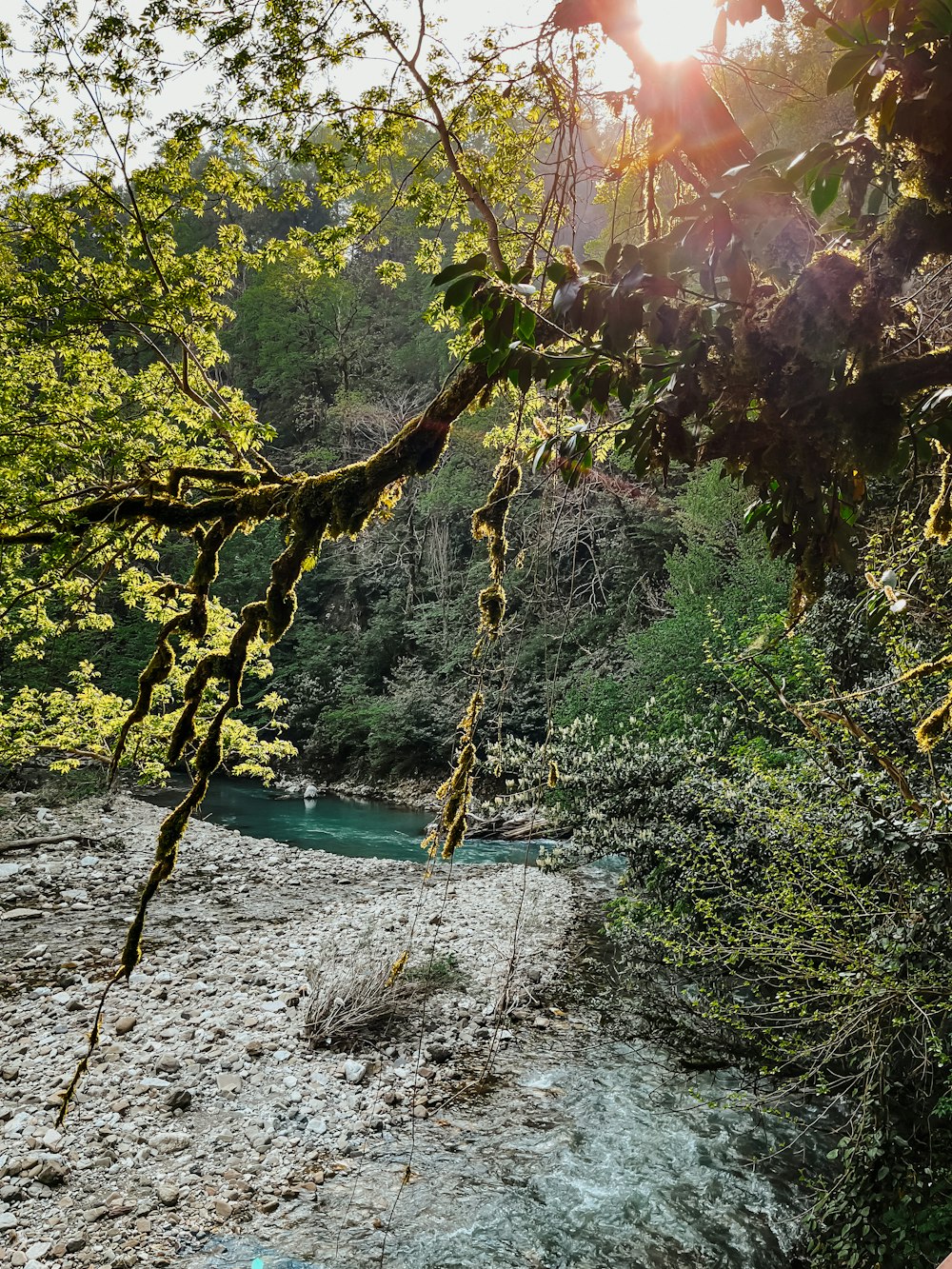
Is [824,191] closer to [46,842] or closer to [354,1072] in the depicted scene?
[354,1072]

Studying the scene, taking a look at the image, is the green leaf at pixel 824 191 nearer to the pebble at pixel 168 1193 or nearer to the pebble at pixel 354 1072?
the pebble at pixel 168 1193

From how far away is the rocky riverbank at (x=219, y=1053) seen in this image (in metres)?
3.54

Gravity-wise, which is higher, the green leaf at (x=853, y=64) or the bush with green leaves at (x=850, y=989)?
the green leaf at (x=853, y=64)

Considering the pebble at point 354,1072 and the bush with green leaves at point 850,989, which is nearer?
the bush with green leaves at point 850,989

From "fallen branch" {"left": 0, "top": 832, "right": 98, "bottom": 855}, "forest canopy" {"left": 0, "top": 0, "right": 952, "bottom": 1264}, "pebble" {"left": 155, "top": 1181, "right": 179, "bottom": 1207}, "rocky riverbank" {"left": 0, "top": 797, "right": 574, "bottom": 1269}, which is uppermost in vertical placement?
"forest canopy" {"left": 0, "top": 0, "right": 952, "bottom": 1264}

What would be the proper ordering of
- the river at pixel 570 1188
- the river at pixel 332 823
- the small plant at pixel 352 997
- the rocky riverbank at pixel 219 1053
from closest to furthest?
the river at pixel 570 1188 < the rocky riverbank at pixel 219 1053 < the small plant at pixel 352 997 < the river at pixel 332 823

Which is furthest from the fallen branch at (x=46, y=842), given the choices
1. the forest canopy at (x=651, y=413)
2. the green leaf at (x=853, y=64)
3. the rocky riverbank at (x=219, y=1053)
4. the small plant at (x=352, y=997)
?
the green leaf at (x=853, y=64)

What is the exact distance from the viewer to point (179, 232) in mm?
27141

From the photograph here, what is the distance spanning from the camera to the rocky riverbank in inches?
139

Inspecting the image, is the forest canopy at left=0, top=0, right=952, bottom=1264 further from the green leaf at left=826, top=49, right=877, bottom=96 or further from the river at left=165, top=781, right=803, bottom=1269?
the river at left=165, top=781, right=803, bottom=1269

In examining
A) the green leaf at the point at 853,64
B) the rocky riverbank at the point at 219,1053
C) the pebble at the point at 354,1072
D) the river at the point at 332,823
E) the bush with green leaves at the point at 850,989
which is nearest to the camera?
the green leaf at the point at 853,64

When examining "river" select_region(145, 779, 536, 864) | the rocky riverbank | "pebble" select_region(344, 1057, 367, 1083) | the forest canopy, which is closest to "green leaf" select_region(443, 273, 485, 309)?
the forest canopy

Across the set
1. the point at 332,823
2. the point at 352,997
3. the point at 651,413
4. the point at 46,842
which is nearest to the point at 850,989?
the point at 651,413

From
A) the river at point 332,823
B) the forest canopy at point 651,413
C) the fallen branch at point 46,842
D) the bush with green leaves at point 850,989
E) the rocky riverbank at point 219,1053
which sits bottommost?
the river at point 332,823
